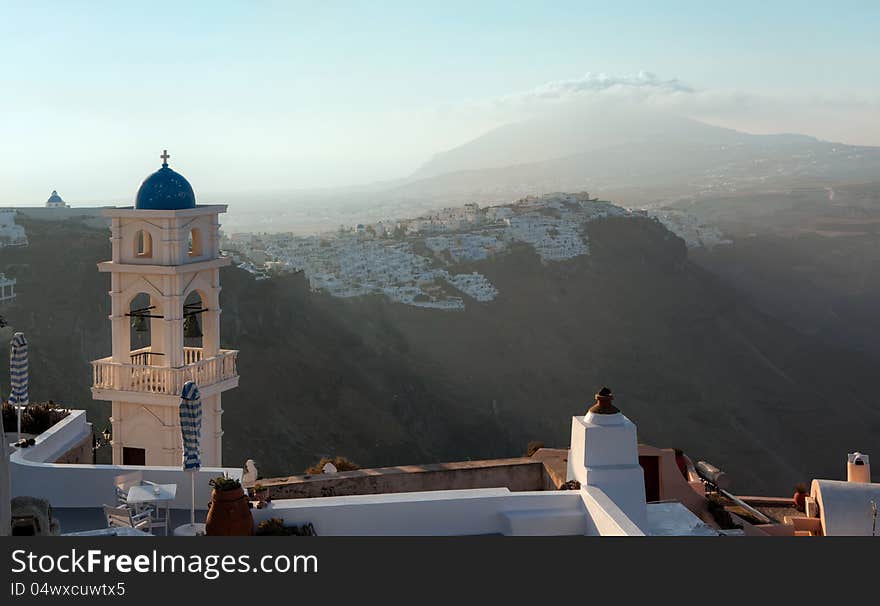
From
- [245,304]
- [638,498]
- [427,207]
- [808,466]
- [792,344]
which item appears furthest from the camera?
[427,207]

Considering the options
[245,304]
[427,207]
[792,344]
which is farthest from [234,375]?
[427,207]

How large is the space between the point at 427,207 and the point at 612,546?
148531mm

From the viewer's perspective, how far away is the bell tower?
9578 mm

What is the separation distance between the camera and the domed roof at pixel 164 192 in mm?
9773

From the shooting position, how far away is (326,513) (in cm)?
638

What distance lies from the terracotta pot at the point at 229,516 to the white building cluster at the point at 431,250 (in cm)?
3974

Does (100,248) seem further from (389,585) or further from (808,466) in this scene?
(389,585)

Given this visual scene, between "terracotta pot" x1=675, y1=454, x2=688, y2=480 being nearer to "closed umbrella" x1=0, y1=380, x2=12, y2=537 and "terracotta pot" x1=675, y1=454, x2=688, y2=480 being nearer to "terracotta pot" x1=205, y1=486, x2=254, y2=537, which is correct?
"terracotta pot" x1=205, y1=486, x2=254, y2=537

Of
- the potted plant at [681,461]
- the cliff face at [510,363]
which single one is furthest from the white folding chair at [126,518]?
the cliff face at [510,363]

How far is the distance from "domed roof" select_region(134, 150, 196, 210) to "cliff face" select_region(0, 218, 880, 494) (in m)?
21.4

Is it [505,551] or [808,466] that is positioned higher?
[505,551]

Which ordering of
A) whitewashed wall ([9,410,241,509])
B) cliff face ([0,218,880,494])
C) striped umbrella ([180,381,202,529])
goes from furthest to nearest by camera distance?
1. cliff face ([0,218,880,494])
2. whitewashed wall ([9,410,241,509])
3. striped umbrella ([180,381,202,529])

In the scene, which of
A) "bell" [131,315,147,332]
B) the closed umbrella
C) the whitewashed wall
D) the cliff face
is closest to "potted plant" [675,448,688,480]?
the whitewashed wall

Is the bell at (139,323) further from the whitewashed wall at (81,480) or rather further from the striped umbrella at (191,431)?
the striped umbrella at (191,431)
